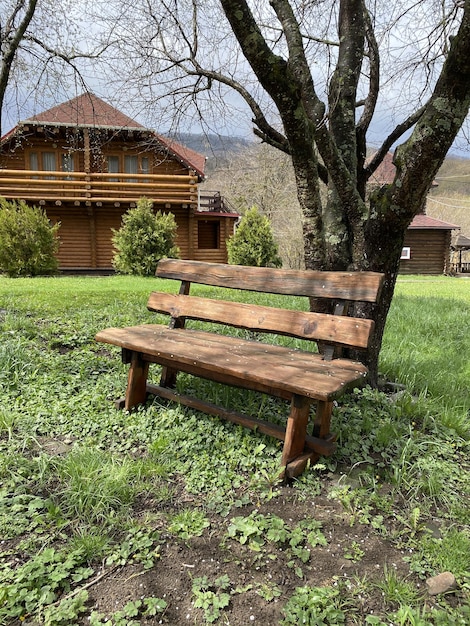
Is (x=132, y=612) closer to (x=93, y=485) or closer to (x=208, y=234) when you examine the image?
(x=93, y=485)

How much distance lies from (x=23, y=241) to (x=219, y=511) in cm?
1283

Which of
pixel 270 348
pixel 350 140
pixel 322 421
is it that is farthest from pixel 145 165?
pixel 322 421

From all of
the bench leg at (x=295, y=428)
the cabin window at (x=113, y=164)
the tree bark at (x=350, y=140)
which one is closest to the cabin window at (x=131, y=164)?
the cabin window at (x=113, y=164)

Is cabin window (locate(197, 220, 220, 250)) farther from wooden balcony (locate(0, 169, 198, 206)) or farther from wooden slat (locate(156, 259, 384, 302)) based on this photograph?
wooden slat (locate(156, 259, 384, 302))

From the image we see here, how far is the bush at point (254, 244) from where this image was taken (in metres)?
16.3

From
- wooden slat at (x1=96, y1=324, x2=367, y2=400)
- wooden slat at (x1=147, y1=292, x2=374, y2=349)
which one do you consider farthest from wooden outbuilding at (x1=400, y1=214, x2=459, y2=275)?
wooden slat at (x1=96, y1=324, x2=367, y2=400)

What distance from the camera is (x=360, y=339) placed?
251 centimetres

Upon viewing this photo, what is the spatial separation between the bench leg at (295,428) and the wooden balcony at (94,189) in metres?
15.8

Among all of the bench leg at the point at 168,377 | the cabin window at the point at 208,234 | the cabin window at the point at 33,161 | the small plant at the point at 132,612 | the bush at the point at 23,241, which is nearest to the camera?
the small plant at the point at 132,612

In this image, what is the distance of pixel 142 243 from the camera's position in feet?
45.8

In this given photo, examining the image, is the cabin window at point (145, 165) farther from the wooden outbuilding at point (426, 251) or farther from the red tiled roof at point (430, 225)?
the wooden outbuilding at point (426, 251)

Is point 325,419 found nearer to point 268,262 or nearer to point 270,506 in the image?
point 270,506

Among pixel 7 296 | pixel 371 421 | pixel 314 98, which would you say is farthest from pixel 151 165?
pixel 371 421

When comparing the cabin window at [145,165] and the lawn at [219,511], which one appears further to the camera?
the cabin window at [145,165]
